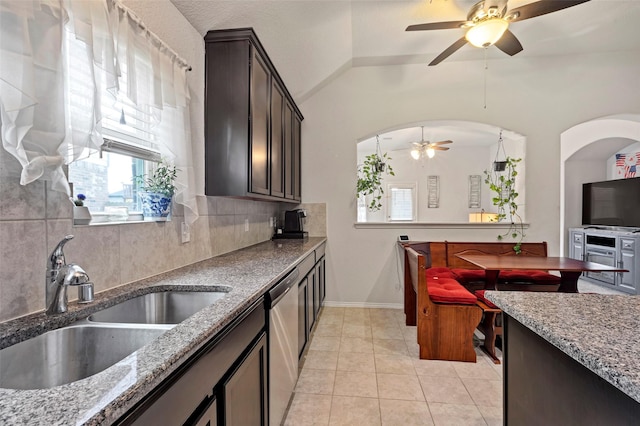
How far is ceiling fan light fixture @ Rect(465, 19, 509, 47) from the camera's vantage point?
2.15m

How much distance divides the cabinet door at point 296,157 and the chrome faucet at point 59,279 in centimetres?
261

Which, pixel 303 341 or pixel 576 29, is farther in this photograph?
pixel 576 29

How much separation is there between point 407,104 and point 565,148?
413 cm

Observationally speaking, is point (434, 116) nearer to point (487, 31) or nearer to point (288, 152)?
point (487, 31)

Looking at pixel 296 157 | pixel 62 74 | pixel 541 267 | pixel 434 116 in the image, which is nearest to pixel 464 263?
pixel 541 267

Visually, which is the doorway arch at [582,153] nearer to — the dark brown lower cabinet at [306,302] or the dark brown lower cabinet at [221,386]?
the dark brown lower cabinet at [306,302]

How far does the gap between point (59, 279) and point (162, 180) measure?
2.64 feet

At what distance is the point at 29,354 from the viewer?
828 millimetres

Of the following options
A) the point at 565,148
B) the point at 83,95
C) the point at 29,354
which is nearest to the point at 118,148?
the point at 83,95

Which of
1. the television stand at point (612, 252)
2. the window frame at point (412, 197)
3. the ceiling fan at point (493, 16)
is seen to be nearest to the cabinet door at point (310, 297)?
the ceiling fan at point (493, 16)

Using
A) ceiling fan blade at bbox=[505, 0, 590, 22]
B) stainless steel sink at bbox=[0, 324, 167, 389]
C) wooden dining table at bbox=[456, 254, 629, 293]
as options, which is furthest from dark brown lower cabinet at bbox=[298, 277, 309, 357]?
ceiling fan blade at bbox=[505, 0, 590, 22]

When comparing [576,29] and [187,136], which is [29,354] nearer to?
[187,136]

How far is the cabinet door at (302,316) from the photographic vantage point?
2.20 meters

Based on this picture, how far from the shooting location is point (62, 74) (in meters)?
0.97
